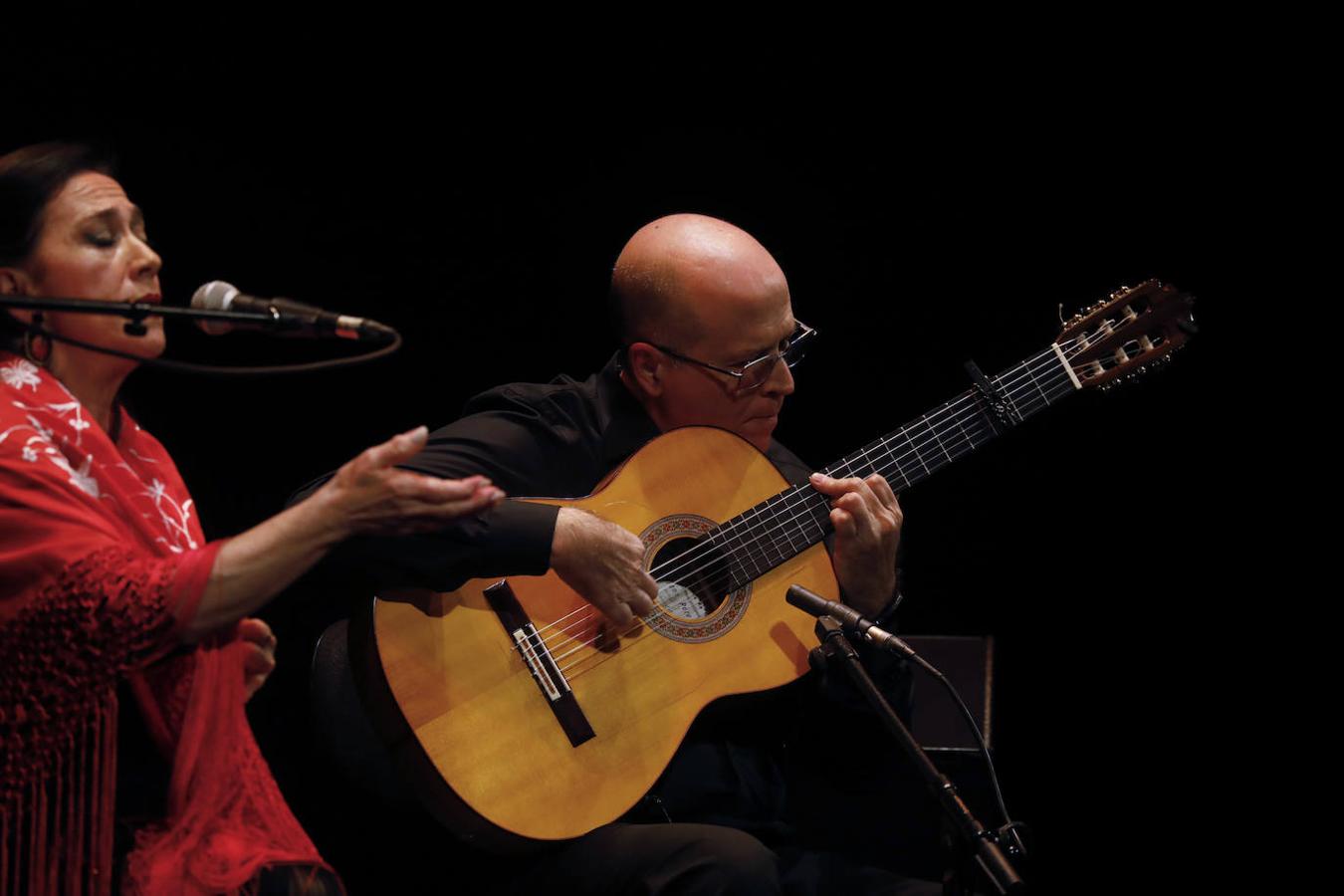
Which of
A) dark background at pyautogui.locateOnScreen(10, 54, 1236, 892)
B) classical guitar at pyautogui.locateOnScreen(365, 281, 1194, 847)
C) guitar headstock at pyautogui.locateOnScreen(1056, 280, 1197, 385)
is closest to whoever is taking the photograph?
→ classical guitar at pyautogui.locateOnScreen(365, 281, 1194, 847)

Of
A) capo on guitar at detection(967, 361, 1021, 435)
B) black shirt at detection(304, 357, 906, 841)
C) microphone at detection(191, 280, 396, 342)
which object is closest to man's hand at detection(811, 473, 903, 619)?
black shirt at detection(304, 357, 906, 841)

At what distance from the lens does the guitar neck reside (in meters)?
2.77

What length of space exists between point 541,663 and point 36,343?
108 centimetres

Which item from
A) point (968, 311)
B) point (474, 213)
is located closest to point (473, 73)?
point (474, 213)

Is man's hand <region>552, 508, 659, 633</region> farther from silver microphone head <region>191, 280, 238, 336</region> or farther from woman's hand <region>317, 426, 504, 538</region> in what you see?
silver microphone head <region>191, 280, 238, 336</region>

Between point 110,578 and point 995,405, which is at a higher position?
point 110,578

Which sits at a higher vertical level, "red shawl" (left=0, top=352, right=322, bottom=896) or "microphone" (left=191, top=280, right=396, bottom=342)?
"microphone" (left=191, top=280, right=396, bottom=342)

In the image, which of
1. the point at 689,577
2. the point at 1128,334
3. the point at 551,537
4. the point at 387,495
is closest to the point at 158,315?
the point at 387,495

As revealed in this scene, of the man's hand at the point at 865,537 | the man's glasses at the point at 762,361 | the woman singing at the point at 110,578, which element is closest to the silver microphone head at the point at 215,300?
the woman singing at the point at 110,578

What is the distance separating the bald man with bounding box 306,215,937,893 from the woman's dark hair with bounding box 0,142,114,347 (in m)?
0.75

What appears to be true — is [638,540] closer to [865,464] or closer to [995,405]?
[865,464]

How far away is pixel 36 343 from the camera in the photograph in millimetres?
1927

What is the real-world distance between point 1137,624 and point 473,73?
8.33 ft

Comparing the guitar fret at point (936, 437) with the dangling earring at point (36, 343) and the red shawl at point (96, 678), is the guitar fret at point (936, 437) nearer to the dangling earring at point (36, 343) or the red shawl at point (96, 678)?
the red shawl at point (96, 678)
